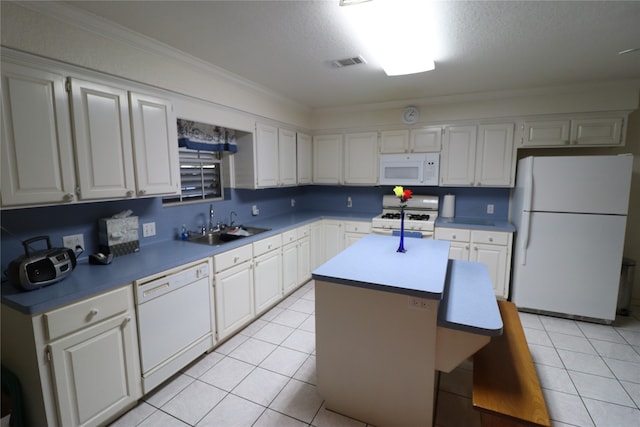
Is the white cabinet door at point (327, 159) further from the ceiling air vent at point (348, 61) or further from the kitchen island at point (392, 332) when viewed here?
the kitchen island at point (392, 332)

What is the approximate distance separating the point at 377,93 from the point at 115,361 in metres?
3.46

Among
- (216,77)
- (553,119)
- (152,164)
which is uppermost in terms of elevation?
(216,77)

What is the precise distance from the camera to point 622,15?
1.73 m

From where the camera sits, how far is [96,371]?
162cm

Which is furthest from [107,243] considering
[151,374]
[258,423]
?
[258,423]

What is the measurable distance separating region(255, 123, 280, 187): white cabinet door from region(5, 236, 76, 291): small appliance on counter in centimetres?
192

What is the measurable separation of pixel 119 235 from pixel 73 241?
26cm

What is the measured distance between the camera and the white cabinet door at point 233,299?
2.46 metres

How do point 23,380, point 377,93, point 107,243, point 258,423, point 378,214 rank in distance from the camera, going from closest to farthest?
point 23,380
point 258,423
point 107,243
point 377,93
point 378,214

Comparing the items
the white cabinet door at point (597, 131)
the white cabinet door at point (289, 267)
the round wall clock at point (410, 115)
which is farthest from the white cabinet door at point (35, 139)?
the white cabinet door at point (597, 131)

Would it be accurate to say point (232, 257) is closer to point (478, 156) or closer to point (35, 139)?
point (35, 139)

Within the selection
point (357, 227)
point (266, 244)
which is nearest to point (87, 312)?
point (266, 244)

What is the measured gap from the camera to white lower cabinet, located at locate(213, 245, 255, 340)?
2.44 meters

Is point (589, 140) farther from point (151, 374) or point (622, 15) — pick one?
point (151, 374)
